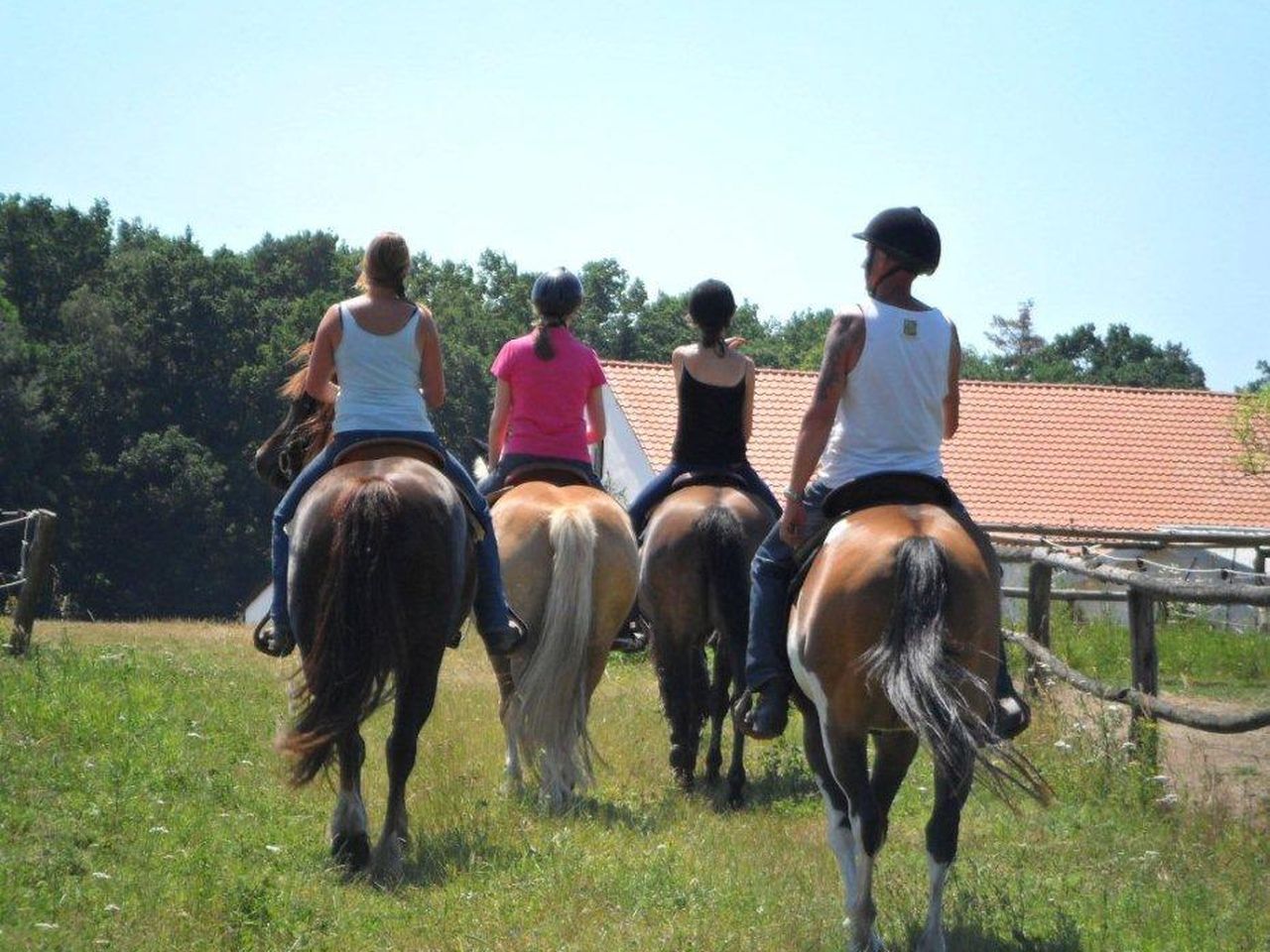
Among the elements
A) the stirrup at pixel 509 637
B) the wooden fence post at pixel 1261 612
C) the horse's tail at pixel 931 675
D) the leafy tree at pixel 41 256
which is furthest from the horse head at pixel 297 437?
the leafy tree at pixel 41 256

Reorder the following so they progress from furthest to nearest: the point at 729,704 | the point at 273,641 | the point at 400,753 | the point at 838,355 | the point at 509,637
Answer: the point at 729,704, the point at 509,637, the point at 273,641, the point at 400,753, the point at 838,355

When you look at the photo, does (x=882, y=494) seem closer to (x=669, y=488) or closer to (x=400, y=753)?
(x=400, y=753)

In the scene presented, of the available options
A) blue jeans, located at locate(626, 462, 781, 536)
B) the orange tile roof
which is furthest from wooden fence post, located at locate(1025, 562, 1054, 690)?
the orange tile roof

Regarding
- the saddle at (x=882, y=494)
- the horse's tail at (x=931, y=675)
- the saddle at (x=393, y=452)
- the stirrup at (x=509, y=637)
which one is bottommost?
the stirrup at (x=509, y=637)

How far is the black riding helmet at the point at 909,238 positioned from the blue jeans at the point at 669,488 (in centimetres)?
302

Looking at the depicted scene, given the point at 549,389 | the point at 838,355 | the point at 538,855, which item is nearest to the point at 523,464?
the point at 549,389

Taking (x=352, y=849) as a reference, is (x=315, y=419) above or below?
above

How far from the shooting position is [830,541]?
20.0ft

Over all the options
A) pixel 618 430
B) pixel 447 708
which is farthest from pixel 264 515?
pixel 447 708

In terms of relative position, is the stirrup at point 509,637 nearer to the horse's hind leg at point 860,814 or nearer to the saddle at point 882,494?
the saddle at point 882,494

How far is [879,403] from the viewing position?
6.27 m

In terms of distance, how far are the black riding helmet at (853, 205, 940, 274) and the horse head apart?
11.1 feet

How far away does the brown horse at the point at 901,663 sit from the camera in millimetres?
5441

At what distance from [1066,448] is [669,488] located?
35.0 metres
